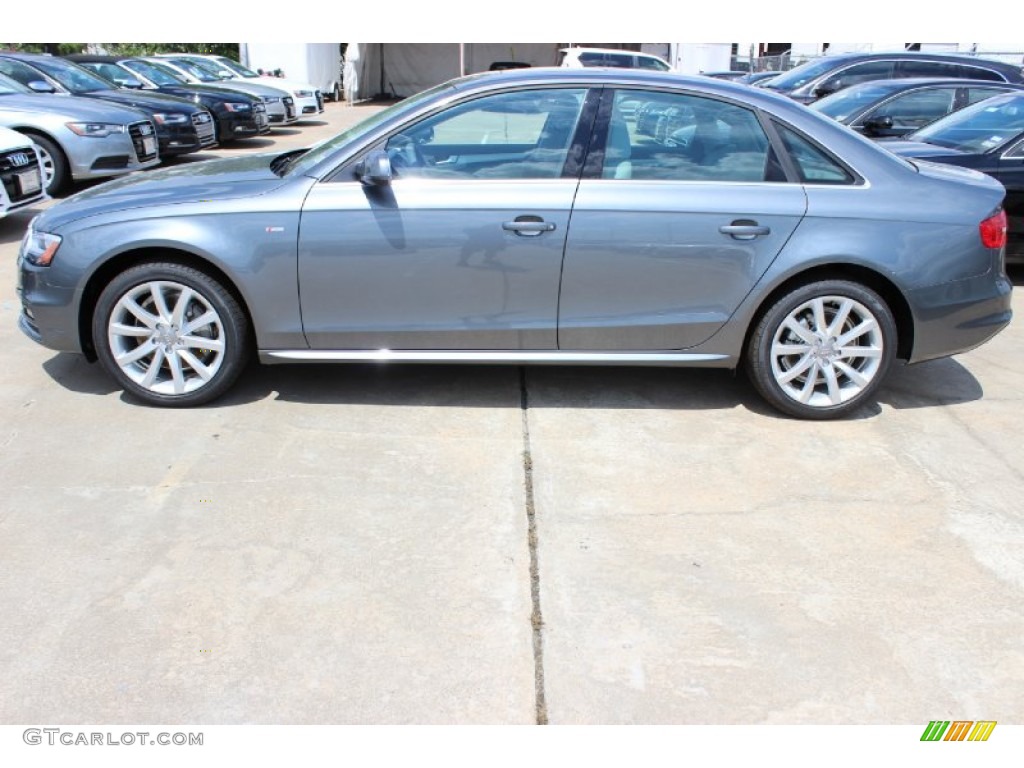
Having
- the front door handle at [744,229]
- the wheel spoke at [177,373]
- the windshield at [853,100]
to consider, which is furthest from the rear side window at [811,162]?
the windshield at [853,100]

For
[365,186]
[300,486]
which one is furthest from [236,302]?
[300,486]

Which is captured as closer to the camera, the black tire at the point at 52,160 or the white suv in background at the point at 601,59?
the black tire at the point at 52,160

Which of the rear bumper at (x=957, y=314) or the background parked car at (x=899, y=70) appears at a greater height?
the background parked car at (x=899, y=70)

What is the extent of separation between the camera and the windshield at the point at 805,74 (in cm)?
1354

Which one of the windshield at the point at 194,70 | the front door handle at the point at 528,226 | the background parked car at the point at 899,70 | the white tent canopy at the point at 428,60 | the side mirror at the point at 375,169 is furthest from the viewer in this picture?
the white tent canopy at the point at 428,60

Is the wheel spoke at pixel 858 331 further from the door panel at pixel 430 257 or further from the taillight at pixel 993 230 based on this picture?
the door panel at pixel 430 257

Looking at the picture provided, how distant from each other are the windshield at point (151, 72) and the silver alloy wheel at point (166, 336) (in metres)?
12.8

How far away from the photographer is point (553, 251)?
Answer: 14.1 ft

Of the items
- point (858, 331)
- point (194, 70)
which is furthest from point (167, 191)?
point (194, 70)

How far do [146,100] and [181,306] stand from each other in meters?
9.77

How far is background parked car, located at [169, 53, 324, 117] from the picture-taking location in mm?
19041

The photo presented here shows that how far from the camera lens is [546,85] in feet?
14.5

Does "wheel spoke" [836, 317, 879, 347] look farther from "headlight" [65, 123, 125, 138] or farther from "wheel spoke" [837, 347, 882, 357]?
"headlight" [65, 123, 125, 138]

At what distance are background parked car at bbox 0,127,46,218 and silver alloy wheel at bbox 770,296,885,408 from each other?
682cm
